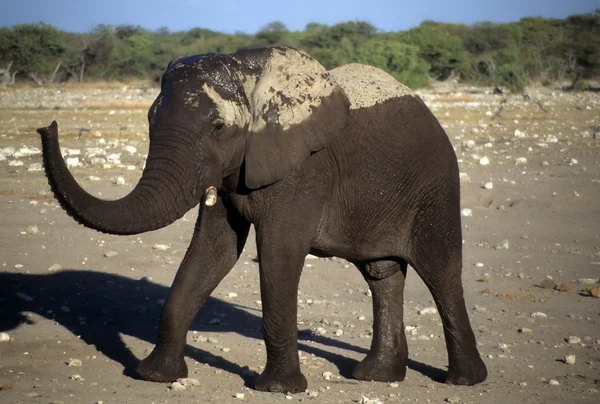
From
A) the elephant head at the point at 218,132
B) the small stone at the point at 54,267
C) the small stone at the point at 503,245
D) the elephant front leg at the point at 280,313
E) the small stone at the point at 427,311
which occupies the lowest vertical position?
the small stone at the point at 427,311

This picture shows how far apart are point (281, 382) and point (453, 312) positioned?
4.18ft

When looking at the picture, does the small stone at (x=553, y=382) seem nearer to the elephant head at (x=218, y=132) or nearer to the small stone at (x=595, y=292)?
the elephant head at (x=218, y=132)

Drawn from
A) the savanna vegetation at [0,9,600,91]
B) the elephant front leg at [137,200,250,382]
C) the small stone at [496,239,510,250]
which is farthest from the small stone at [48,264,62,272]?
the savanna vegetation at [0,9,600,91]

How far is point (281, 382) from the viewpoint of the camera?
602cm

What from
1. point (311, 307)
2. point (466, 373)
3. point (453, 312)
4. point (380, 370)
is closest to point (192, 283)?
point (380, 370)

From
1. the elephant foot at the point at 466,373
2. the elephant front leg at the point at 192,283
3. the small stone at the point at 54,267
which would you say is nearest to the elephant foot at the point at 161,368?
the elephant front leg at the point at 192,283

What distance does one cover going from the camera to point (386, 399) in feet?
20.0

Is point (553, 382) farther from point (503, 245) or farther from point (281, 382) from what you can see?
point (503, 245)

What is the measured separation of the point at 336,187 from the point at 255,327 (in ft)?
7.05

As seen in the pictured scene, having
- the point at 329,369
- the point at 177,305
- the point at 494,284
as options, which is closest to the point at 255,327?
the point at 329,369

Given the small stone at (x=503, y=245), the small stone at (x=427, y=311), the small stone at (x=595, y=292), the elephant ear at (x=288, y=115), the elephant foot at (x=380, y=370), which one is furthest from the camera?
the small stone at (x=503, y=245)

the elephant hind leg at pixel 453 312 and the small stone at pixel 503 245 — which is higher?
the elephant hind leg at pixel 453 312

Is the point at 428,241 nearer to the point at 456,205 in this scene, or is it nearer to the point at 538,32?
the point at 456,205

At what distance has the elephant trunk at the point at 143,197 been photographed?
16.9 ft
